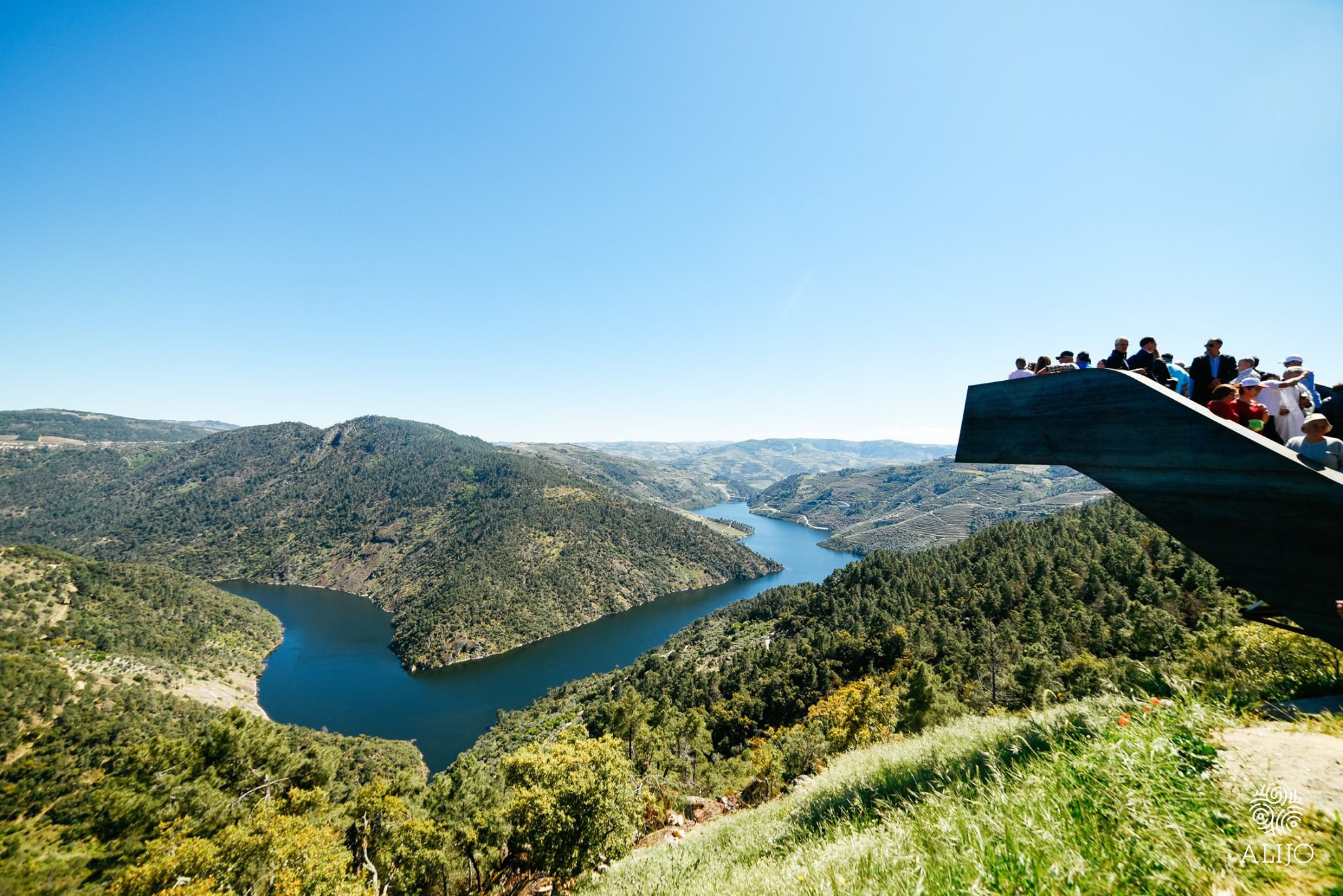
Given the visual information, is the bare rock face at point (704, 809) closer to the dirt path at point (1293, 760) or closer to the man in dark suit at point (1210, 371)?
the dirt path at point (1293, 760)

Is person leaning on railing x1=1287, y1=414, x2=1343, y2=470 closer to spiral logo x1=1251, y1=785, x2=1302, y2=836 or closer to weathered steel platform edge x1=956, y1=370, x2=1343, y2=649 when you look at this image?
weathered steel platform edge x1=956, y1=370, x2=1343, y2=649

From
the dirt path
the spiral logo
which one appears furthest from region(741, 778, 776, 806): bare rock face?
the spiral logo

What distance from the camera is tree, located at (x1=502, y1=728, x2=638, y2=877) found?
17.9 metres

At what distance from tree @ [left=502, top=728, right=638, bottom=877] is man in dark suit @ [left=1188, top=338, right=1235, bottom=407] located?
69.3 feet

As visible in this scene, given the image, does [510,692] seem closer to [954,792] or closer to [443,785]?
[443,785]

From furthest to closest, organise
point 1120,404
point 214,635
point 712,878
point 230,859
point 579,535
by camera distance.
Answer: point 579,535 < point 214,635 < point 230,859 < point 712,878 < point 1120,404

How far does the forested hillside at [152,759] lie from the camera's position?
1543 centimetres

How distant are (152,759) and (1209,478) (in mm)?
40386

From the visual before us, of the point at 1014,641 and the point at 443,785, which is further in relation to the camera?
the point at 1014,641

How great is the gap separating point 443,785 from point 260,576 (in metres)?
233

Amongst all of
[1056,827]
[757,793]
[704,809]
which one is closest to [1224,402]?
[1056,827]

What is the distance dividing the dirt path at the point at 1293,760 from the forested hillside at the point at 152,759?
2116cm

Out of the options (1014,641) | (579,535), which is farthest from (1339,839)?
(579,535)

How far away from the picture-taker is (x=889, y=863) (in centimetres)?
383
